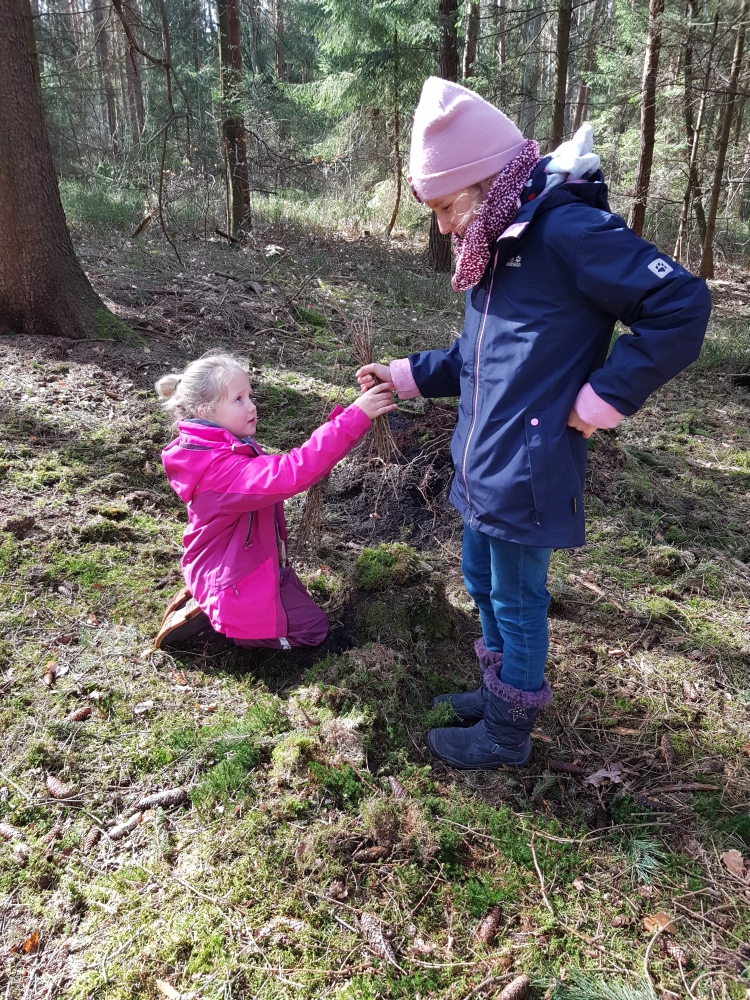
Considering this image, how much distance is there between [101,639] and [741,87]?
1339 centimetres

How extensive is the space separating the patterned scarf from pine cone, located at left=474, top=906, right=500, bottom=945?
2.02 meters

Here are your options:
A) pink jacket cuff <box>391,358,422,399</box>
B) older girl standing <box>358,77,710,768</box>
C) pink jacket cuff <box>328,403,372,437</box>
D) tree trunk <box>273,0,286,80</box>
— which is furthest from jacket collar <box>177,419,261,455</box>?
tree trunk <box>273,0,286,80</box>

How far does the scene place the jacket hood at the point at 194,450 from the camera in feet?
8.34

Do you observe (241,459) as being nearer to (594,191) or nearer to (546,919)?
(594,191)

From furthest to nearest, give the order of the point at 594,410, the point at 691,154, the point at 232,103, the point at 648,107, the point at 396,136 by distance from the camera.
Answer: the point at 396,136
the point at 691,154
the point at 232,103
the point at 648,107
the point at 594,410

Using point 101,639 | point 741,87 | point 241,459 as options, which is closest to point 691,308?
point 241,459

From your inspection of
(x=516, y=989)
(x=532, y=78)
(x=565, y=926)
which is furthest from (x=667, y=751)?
(x=532, y=78)

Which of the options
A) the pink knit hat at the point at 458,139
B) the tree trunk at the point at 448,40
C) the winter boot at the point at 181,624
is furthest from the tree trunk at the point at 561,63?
the winter boot at the point at 181,624

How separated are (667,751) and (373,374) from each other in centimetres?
199

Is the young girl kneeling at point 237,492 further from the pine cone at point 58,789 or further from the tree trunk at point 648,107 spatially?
the tree trunk at point 648,107

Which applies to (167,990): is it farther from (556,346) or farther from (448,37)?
(448,37)

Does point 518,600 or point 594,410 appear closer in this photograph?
point 594,410

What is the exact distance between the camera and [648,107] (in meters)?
9.38

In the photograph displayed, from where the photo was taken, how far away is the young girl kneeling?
2436 mm
